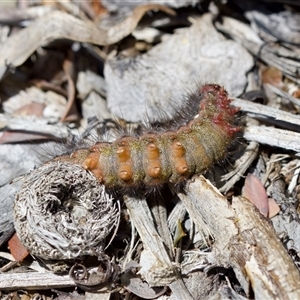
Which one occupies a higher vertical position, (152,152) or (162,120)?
(152,152)

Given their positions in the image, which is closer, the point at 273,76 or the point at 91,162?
the point at 91,162

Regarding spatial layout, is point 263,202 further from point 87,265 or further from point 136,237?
point 87,265

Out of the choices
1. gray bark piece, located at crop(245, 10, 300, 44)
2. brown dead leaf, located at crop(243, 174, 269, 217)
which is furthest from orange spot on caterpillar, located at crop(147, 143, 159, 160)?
gray bark piece, located at crop(245, 10, 300, 44)

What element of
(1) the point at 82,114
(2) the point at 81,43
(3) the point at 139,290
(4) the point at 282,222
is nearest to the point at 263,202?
(4) the point at 282,222

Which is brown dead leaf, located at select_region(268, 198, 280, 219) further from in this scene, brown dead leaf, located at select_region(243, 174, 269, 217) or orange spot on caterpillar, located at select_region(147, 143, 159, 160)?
orange spot on caterpillar, located at select_region(147, 143, 159, 160)

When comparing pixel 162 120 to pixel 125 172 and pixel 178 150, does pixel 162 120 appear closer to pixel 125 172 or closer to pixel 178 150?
pixel 178 150

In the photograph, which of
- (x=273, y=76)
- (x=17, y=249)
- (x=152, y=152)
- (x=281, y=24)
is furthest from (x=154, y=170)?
(x=281, y=24)
